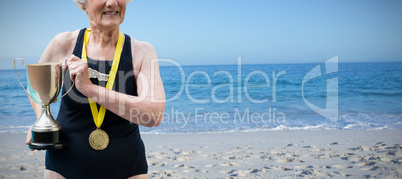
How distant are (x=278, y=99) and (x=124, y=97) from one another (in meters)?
14.5

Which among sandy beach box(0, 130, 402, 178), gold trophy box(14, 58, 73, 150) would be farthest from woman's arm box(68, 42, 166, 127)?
sandy beach box(0, 130, 402, 178)

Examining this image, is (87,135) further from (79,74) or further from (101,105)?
(79,74)

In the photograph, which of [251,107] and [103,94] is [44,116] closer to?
[103,94]

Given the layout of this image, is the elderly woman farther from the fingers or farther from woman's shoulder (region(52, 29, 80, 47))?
the fingers

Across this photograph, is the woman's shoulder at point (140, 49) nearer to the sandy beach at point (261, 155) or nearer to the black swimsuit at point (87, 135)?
the black swimsuit at point (87, 135)

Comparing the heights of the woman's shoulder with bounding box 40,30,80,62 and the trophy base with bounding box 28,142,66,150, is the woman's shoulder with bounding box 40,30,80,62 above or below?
above

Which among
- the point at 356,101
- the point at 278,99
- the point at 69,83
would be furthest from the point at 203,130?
the point at 356,101

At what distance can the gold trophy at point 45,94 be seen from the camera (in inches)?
47.5

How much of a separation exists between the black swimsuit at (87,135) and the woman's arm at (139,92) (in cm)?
5

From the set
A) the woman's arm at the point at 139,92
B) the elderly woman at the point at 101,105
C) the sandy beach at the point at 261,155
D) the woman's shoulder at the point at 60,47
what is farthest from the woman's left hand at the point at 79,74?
the sandy beach at the point at 261,155

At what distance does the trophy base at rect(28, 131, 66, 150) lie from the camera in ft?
4.06

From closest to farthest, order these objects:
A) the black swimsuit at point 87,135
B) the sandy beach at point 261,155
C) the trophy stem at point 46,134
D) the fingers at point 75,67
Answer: the fingers at point 75,67 → the trophy stem at point 46,134 → the black swimsuit at point 87,135 → the sandy beach at point 261,155

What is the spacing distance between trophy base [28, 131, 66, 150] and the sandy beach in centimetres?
353

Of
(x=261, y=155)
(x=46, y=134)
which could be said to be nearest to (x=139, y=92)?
(x=46, y=134)
